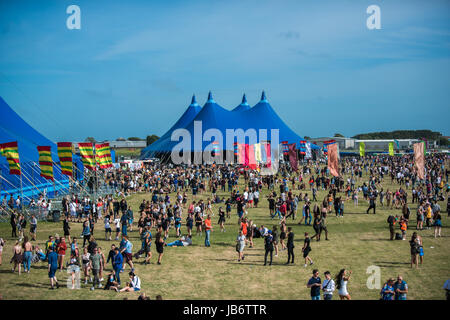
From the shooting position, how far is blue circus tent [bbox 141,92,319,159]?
44938mm

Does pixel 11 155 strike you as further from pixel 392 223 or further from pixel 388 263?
pixel 392 223

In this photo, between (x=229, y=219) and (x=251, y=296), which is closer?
(x=251, y=296)

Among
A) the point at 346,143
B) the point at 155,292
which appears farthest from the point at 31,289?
the point at 346,143

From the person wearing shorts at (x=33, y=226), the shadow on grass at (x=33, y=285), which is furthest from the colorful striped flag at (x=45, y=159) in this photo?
the shadow on grass at (x=33, y=285)

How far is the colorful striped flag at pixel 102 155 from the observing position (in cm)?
2442

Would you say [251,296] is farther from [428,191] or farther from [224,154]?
[224,154]

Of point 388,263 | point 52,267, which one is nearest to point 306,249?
point 388,263

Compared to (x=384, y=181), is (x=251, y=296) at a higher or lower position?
lower

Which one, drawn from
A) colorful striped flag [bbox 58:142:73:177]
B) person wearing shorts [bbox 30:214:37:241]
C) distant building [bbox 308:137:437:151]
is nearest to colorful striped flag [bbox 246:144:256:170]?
colorful striped flag [bbox 58:142:73:177]

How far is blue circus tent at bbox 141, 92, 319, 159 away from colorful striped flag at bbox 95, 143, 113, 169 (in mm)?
17980

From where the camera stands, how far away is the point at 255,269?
39.3ft

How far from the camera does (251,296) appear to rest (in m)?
9.80

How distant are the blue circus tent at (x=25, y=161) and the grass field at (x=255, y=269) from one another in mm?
5536

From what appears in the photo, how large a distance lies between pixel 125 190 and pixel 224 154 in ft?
57.7
